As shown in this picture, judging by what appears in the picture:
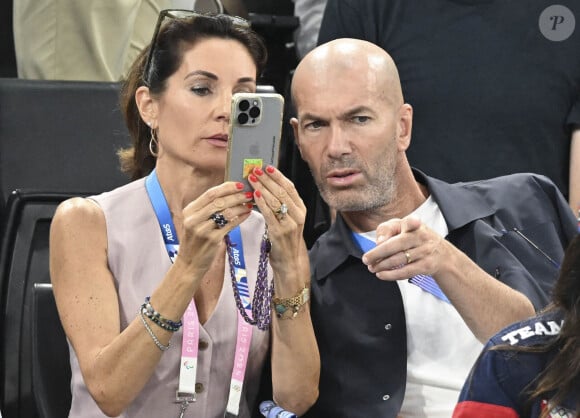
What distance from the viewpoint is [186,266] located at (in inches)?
104

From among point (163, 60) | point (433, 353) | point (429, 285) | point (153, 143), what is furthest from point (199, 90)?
point (433, 353)

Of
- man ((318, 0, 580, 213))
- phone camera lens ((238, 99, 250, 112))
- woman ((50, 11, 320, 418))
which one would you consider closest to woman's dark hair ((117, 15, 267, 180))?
woman ((50, 11, 320, 418))

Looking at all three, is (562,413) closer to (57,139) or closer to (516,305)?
(516,305)

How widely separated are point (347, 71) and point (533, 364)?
4.44 feet

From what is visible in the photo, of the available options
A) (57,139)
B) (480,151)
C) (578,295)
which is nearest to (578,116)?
(480,151)

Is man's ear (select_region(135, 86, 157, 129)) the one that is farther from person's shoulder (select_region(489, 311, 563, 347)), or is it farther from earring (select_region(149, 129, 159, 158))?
person's shoulder (select_region(489, 311, 563, 347))

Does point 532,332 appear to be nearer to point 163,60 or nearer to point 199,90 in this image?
point 199,90

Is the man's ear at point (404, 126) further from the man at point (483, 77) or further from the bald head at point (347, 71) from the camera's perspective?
the man at point (483, 77)

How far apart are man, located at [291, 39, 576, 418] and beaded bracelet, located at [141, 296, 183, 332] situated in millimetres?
565

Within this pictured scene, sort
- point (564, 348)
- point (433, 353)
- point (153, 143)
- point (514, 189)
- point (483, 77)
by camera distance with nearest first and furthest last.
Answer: point (564, 348) → point (433, 353) → point (153, 143) → point (514, 189) → point (483, 77)

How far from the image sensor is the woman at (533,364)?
195cm

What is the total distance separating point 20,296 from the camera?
123 inches

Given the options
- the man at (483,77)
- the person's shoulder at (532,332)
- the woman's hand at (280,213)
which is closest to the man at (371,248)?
the woman's hand at (280,213)

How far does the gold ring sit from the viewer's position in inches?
104
